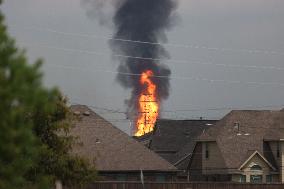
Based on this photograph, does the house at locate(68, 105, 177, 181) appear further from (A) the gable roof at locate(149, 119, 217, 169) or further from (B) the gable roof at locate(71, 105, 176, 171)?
(A) the gable roof at locate(149, 119, 217, 169)

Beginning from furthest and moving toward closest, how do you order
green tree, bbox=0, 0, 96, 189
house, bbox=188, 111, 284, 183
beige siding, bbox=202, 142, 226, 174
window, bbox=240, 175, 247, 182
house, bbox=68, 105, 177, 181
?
beige siding, bbox=202, 142, 226, 174 < house, bbox=188, 111, 284, 183 < window, bbox=240, 175, 247, 182 < house, bbox=68, 105, 177, 181 < green tree, bbox=0, 0, 96, 189

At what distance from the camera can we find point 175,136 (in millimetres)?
97750

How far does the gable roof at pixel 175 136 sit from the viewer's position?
9368cm

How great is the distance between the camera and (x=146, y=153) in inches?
2613

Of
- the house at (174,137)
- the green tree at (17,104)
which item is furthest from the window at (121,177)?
the green tree at (17,104)

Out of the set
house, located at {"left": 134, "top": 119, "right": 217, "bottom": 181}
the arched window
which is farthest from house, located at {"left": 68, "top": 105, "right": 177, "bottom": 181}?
house, located at {"left": 134, "top": 119, "right": 217, "bottom": 181}

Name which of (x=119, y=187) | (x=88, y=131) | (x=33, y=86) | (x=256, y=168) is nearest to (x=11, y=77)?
(x=33, y=86)

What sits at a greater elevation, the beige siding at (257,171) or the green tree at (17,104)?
the beige siding at (257,171)

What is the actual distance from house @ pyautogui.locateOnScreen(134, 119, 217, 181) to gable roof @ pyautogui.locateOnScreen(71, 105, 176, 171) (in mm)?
23795

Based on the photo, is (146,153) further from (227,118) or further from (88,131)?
(227,118)

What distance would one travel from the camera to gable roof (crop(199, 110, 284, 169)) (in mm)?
75981

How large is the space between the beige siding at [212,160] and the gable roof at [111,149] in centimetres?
1152

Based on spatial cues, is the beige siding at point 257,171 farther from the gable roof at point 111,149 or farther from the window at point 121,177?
the window at point 121,177

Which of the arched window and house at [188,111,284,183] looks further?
the arched window
